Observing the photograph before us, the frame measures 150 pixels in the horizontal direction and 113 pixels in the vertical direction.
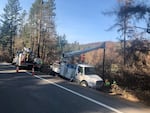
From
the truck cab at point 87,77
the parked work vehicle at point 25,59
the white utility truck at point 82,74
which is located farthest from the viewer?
the parked work vehicle at point 25,59

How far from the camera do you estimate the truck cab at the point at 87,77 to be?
26423 mm

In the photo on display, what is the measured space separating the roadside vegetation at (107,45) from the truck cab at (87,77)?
2.66 feet

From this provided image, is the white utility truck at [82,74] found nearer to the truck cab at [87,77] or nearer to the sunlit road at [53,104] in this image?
the truck cab at [87,77]

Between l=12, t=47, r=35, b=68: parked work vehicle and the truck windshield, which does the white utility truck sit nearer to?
the truck windshield

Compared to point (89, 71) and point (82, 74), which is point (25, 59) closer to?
point (89, 71)

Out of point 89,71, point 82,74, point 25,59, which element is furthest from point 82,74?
point 25,59

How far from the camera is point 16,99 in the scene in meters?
14.8

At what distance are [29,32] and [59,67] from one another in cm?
6637

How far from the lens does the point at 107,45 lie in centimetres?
5131

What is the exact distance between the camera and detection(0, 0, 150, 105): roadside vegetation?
2448 cm

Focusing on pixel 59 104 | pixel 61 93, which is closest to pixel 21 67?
pixel 61 93

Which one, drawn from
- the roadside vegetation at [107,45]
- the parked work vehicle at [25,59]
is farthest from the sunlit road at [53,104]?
the parked work vehicle at [25,59]

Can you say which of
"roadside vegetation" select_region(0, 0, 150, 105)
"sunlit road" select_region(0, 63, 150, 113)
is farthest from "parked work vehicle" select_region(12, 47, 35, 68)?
"sunlit road" select_region(0, 63, 150, 113)

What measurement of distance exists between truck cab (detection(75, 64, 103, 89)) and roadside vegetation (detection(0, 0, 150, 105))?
2.66ft
